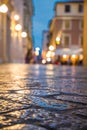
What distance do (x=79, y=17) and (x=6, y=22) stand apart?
122 feet

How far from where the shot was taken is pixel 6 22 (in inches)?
810

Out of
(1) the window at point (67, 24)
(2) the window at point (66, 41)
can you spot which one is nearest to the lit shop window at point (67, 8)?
(1) the window at point (67, 24)

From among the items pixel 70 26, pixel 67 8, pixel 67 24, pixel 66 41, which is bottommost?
pixel 66 41

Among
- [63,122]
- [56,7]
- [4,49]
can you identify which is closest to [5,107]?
[63,122]

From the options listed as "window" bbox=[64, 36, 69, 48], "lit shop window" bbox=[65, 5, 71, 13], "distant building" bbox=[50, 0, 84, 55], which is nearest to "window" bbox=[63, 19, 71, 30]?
"distant building" bbox=[50, 0, 84, 55]

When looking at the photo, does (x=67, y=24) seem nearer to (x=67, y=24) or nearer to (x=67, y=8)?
(x=67, y=24)

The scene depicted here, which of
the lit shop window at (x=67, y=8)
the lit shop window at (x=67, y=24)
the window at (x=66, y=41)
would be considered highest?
the lit shop window at (x=67, y=8)

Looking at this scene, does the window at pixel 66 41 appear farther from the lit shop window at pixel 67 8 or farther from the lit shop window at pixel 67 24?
the lit shop window at pixel 67 8

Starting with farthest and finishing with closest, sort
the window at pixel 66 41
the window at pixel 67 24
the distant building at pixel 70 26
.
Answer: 1. the window at pixel 67 24
2. the distant building at pixel 70 26
3. the window at pixel 66 41

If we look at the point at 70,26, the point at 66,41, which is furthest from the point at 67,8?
the point at 66,41

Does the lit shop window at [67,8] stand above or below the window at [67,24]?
above

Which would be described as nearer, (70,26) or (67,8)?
(70,26)

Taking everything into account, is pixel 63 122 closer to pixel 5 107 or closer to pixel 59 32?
pixel 5 107

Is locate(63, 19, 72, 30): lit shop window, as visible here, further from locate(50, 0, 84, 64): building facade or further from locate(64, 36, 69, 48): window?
locate(64, 36, 69, 48): window
